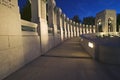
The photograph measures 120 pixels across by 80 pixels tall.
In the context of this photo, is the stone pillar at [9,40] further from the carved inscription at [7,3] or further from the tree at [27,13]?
the tree at [27,13]

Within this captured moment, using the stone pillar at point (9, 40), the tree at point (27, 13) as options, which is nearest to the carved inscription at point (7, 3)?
the stone pillar at point (9, 40)

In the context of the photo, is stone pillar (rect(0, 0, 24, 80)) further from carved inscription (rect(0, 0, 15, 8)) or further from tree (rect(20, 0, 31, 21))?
tree (rect(20, 0, 31, 21))

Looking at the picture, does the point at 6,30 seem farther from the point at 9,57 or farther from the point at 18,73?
the point at 18,73

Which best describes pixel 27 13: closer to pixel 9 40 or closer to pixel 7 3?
pixel 7 3

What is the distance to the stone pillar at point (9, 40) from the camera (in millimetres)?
5576

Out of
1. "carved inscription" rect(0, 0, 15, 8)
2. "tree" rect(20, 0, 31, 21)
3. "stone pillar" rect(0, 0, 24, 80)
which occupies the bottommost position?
"stone pillar" rect(0, 0, 24, 80)

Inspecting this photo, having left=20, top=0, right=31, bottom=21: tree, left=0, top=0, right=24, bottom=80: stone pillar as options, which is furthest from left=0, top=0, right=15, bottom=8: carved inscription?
left=20, top=0, right=31, bottom=21: tree

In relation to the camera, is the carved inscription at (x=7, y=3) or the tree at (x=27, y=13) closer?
the carved inscription at (x=7, y=3)

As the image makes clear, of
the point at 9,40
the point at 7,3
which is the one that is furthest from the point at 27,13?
the point at 9,40

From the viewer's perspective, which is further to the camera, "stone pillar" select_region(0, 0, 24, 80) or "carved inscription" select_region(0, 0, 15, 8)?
"carved inscription" select_region(0, 0, 15, 8)

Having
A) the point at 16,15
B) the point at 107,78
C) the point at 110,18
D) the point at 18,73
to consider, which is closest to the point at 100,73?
the point at 107,78

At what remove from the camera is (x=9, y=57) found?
6008 mm

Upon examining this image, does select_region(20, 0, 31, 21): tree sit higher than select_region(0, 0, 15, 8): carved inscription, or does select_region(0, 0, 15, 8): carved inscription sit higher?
select_region(20, 0, 31, 21): tree

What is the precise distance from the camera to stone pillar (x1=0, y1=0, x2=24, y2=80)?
18.3ft
